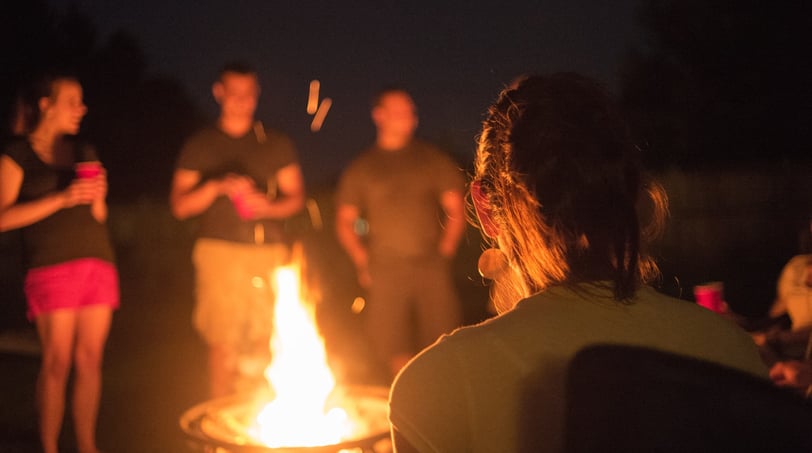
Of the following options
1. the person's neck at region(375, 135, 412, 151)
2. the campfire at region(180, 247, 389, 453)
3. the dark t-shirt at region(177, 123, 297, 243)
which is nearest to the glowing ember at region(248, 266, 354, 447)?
the campfire at region(180, 247, 389, 453)

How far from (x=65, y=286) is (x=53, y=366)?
0.40 m

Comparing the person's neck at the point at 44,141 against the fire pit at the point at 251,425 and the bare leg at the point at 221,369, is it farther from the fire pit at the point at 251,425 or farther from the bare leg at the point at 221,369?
the fire pit at the point at 251,425

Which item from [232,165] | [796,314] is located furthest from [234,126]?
[796,314]

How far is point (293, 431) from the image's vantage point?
3389 mm

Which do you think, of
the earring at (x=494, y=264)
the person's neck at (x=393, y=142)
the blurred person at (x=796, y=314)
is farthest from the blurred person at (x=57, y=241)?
the blurred person at (x=796, y=314)

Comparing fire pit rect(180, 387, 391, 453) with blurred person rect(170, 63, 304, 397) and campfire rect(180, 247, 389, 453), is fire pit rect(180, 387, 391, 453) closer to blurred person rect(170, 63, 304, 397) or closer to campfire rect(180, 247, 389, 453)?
campfire rect(180, 247, 389, 453)

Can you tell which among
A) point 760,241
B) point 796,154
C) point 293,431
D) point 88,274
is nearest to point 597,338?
point 293,431

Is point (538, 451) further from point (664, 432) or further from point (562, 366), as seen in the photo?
point (664, 432)

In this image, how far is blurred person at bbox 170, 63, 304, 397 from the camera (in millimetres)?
4605

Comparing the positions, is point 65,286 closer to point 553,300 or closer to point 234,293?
point 234,293

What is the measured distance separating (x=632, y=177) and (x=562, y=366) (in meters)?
0.34

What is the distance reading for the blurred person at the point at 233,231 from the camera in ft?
15.1

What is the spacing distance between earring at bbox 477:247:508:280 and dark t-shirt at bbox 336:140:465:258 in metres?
3.58

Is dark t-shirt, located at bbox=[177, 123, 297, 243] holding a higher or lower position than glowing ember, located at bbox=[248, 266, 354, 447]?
higher
